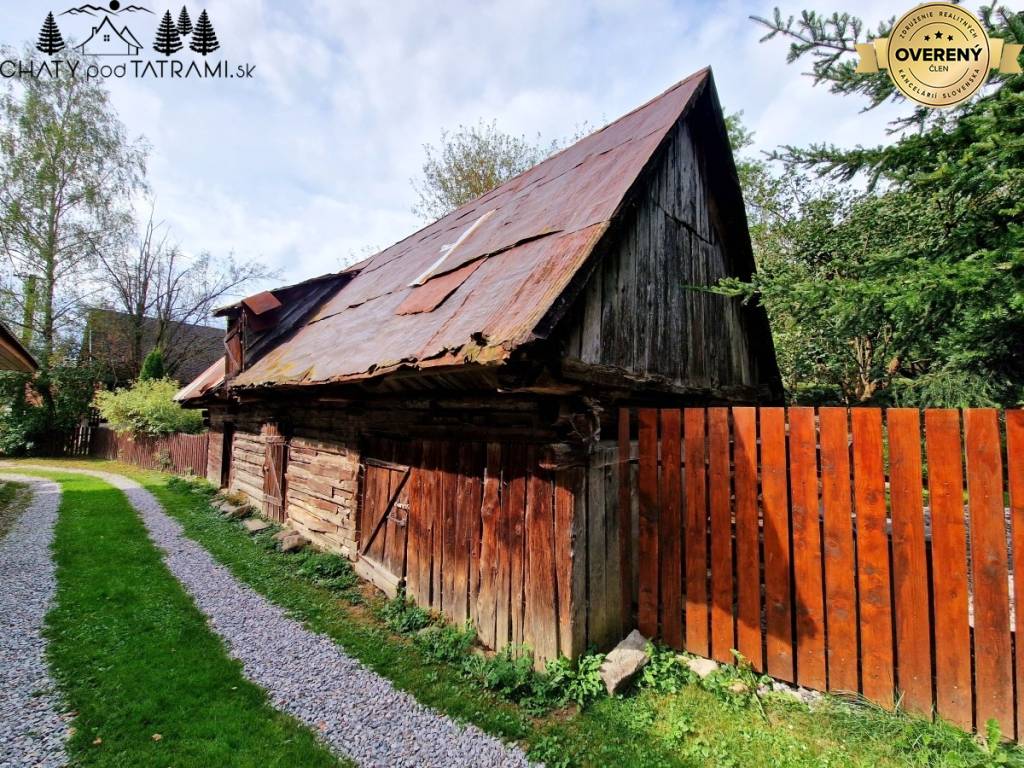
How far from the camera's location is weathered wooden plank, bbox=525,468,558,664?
386 centimetres

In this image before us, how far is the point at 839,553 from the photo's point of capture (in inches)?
131

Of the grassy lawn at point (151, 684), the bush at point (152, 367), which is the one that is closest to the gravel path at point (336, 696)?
the grassy lawn at point (151, 684)

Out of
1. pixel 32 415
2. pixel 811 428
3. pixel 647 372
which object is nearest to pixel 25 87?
pixel 32 415

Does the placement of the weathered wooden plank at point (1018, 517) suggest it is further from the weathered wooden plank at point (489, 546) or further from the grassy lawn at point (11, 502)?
the grassy lawn at point (11, 502)

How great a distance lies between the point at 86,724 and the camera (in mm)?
3396

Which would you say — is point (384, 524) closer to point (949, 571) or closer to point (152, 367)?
point (949, 571)

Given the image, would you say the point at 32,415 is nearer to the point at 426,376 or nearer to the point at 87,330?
the point at 87,330

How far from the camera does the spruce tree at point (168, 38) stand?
9742 mm

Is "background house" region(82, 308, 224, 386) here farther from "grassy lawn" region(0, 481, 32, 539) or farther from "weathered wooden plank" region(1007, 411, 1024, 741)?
"weathered wooden plank" region(1007, 411, 1024, 741)

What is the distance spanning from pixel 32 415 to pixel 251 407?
65.2ft

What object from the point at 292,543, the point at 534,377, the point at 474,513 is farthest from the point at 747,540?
the point at 292,543

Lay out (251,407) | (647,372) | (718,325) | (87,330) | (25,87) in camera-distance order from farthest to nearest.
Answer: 1. (87,330)
2. (25,87)
3. (251,407)
4. (718,325)
5. (647,372)

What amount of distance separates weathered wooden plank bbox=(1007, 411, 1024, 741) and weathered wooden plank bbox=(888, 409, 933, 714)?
1.32ft

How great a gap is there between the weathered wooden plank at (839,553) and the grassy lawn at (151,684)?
3.63 metres
